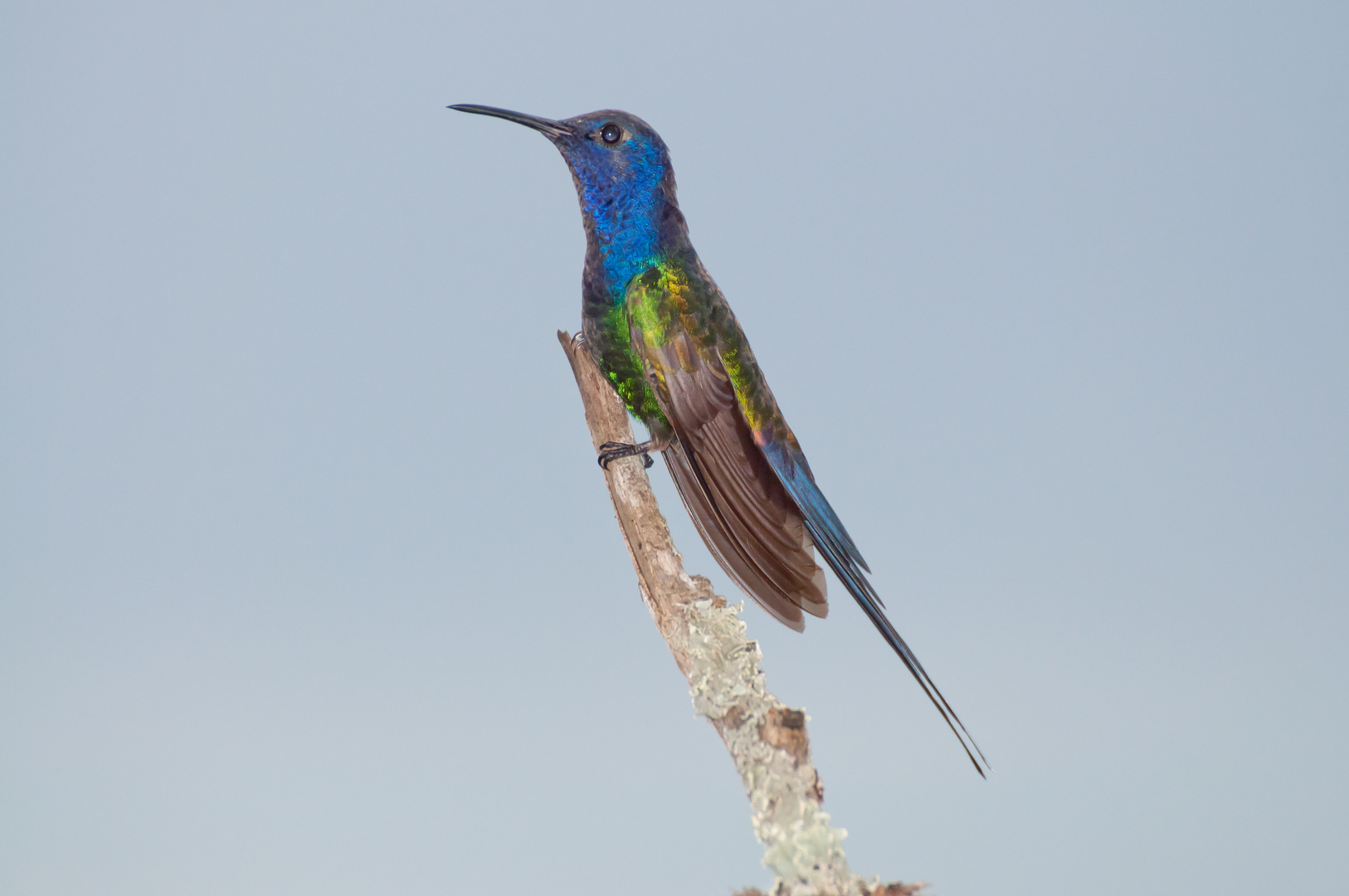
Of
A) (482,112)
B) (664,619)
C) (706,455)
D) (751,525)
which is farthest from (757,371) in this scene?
(482,112)

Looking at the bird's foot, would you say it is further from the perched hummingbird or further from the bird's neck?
the bird's neck

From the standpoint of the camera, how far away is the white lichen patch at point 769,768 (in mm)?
2146

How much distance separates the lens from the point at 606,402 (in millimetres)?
3645

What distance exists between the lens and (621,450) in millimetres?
3408

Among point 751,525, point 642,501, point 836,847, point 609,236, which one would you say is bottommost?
point 836,847

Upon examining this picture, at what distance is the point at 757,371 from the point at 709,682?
1.10 meters

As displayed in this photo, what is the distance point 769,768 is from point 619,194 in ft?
6.38

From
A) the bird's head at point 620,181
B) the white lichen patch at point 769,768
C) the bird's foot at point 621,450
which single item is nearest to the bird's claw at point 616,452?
the bird's foot at point 621,450

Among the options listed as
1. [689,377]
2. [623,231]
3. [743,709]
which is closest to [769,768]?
[743,709]

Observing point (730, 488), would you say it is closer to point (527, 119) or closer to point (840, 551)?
point (840, 551)

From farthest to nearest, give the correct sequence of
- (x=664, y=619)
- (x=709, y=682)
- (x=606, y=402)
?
(x=606, y=402) → (x=664, y=619) → (x=709, y=682)

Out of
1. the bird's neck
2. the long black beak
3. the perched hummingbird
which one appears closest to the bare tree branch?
the perched hummingbird

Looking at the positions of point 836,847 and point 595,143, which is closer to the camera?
point 836,847

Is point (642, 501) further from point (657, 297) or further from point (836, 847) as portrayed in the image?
point (836, 847)
